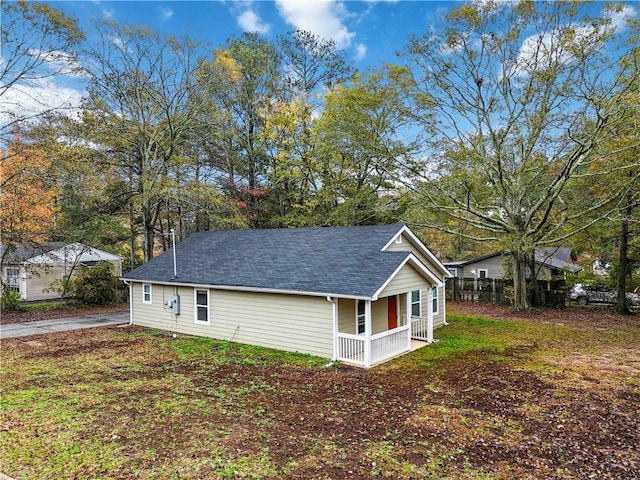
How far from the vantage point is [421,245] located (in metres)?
14.4

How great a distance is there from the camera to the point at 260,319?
12.4 meters

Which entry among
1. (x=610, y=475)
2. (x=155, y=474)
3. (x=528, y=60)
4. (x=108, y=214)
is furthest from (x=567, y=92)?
(x=108, y=214)

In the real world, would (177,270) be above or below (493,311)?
above

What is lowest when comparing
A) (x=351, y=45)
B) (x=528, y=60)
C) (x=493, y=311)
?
(x=493, y=311)

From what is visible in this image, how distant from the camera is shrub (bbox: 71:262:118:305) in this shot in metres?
21.6

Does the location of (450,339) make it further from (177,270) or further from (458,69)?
(458,69)

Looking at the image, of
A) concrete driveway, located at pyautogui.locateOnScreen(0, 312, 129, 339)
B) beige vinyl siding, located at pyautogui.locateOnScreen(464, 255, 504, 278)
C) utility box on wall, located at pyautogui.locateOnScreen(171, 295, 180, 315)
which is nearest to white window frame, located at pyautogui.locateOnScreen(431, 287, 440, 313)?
utility box on wall, located at pyautogui.locateOnScreen(171, 295, 180, 315)

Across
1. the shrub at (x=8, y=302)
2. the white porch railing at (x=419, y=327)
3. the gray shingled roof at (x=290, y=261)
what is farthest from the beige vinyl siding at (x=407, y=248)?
the shrub at (x=8, y=302)

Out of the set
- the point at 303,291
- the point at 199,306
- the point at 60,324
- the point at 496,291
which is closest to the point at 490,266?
the point at 496,291

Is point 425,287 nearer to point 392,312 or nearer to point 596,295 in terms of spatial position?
point 392,312

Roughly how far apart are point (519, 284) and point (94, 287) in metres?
22.4

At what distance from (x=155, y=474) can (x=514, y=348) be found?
1068 centimetres

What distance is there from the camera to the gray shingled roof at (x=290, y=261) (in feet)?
36.5

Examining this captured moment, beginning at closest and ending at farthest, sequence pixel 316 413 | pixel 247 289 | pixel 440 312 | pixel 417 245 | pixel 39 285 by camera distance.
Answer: pixel 316 413
pixel 247 289
pixel 417 245
pixel 440 312
pixel 39 285
